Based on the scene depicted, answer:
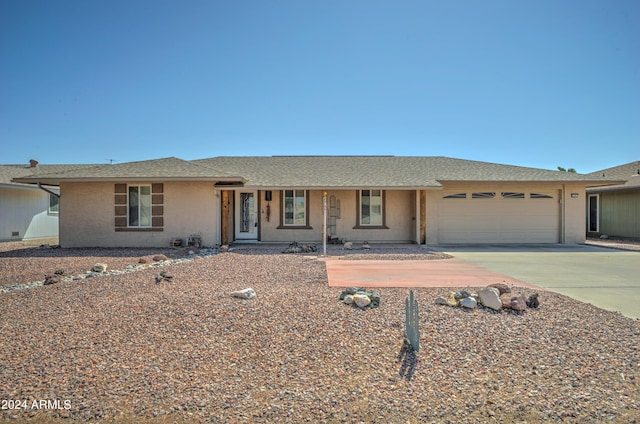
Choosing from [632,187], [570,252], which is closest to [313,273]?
[570,252]

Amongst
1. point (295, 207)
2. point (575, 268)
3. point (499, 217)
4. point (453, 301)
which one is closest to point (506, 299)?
point (453, 301)

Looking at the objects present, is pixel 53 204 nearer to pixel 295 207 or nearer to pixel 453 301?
pixel 295 207

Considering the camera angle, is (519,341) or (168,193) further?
(168,193)

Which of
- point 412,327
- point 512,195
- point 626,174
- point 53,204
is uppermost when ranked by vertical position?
point 626,174

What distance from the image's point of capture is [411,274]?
8.37 m

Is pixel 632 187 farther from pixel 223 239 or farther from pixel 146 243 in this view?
pixel 146 243

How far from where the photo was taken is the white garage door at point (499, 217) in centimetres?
1539

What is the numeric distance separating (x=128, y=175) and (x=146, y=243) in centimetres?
260

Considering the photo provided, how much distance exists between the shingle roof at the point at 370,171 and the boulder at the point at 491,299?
8771 millimetres

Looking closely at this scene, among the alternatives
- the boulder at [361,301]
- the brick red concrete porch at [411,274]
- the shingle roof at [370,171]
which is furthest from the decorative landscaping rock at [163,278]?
→ the shingle roof at [370,171]

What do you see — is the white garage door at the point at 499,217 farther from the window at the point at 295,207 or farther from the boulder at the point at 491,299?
the boulder at the point at 491,299

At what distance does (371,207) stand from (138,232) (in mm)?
9215

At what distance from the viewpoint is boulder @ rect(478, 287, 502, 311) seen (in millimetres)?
5386

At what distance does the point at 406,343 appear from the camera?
419 centimetres
